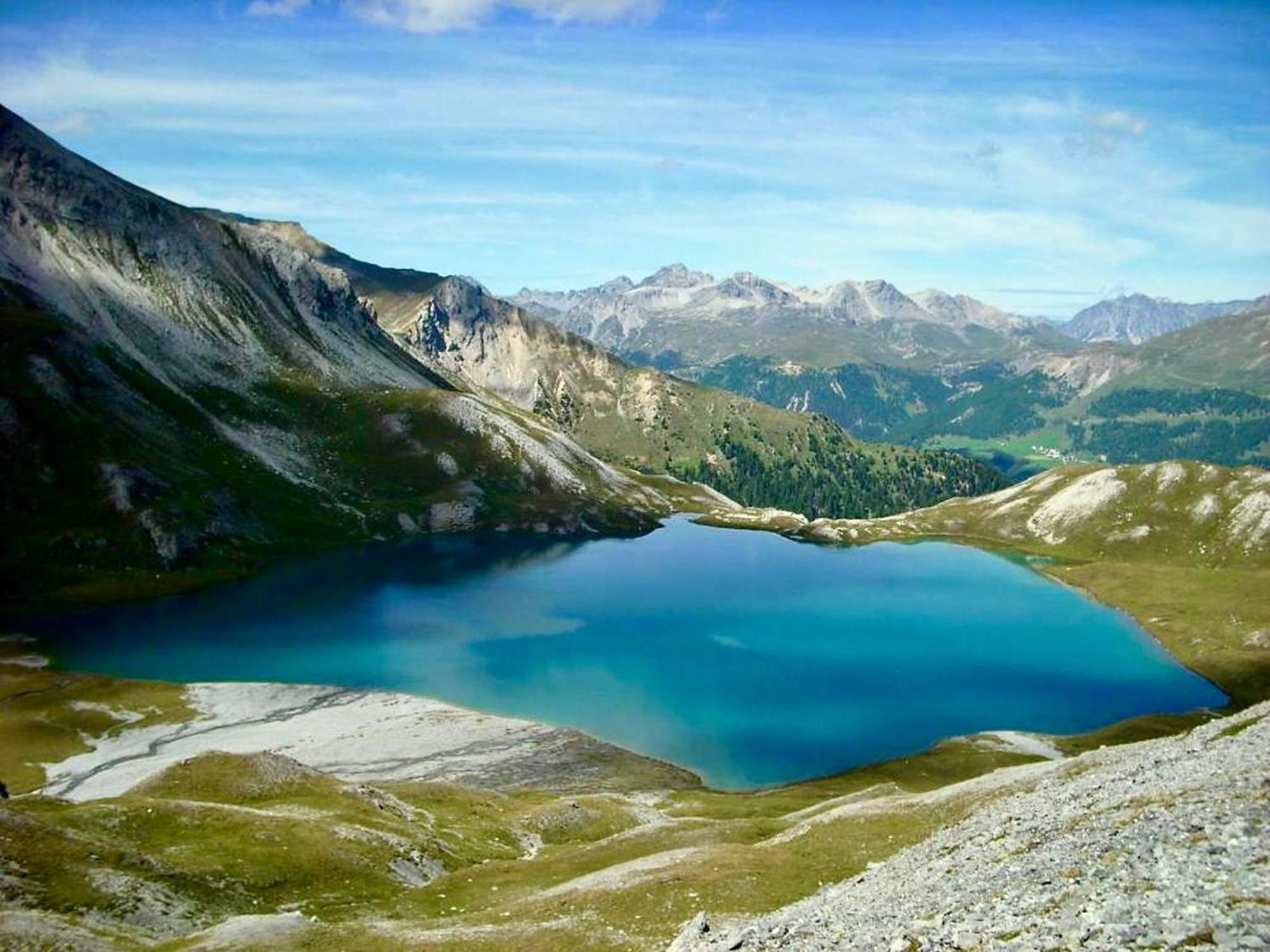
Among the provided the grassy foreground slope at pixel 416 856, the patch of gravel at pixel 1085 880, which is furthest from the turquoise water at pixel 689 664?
the patch of gravel at pixel 1085 880

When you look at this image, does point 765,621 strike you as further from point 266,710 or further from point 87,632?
point 87,632

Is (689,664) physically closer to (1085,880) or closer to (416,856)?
(416,856)

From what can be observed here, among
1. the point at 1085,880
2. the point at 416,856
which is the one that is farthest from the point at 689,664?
the point at 1085,880

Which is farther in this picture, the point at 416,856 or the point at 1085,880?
the point at 416,856

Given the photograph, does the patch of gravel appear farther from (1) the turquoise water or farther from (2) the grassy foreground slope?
(1) the turquoise water

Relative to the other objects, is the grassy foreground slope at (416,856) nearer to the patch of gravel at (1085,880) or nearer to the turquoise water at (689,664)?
the patch of gravel at (1085,880)

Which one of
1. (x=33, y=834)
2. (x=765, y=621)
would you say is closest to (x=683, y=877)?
A: (x=33, y=834)
